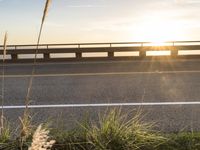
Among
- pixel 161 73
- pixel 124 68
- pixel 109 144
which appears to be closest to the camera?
pixel 109 144

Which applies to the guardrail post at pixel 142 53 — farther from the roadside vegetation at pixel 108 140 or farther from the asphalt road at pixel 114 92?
the roadside vegetation at pixel 108 140

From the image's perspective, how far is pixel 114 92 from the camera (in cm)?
1234

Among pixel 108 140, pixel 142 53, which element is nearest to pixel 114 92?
pixel 108 140

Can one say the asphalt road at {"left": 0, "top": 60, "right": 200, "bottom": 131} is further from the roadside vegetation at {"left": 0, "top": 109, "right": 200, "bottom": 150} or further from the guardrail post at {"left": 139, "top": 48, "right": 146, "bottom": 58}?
the guardrail post at {"left": 139, "top": 48, "right": 146, "bottom": 58}

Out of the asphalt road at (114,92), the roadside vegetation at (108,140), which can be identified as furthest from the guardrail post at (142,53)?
the roadside vegetation at (108,140)

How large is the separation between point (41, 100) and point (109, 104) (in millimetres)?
1686

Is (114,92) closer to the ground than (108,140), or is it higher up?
closer to the ground

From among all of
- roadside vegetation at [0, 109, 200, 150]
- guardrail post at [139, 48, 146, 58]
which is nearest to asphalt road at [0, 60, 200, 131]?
roadside vegetation at [0, 109, 200, 150]

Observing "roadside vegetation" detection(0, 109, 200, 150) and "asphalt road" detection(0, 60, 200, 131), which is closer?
"roadside vegetation" detection(0, 109, 200, 150)

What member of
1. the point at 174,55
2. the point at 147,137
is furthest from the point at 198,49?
the point at 147,137

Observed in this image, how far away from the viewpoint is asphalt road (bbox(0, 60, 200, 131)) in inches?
368

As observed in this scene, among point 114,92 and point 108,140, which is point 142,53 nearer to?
point 114,92

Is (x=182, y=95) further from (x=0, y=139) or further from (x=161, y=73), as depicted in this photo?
(x=0, y=139)

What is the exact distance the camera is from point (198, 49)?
24734mm
